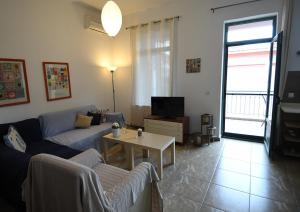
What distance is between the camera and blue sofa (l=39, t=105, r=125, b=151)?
2.93 metres

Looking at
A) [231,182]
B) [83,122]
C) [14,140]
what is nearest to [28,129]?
[14,140]

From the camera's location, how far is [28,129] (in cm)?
283

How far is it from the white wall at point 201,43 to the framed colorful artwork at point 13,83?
2.81 m

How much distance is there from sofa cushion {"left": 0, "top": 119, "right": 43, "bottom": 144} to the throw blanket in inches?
59.6

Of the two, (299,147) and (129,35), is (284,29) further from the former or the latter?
(129,35)

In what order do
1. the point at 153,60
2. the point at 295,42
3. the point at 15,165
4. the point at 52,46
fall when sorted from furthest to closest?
the point at 153,60 → the point at 52,46 → the point at 295,42 → the point at 15,165

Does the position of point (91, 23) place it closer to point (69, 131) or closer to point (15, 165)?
point (69, 131)

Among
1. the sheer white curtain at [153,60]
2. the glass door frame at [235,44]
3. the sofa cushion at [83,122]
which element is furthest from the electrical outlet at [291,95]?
the sofa cushion at [83,122]

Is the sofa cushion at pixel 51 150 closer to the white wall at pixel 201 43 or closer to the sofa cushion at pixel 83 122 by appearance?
the sofa cushion at pixel 83 122

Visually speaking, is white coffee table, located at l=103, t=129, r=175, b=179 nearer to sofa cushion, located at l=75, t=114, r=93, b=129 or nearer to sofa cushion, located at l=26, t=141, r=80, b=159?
sofa cushion, located at l=26, t=141, r=80, b=159

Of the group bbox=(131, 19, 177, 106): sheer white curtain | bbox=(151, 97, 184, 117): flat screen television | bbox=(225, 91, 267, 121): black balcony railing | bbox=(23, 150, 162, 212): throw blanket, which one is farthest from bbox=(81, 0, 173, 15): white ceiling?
bbox=(23, 150, 162, 212): throw blanket

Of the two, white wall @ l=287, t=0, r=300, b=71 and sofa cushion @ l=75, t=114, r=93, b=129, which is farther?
sofa cushion @ l=75, t=114, r=93, b=129

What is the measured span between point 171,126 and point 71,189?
273cm

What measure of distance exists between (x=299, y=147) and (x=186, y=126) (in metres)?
1.95
